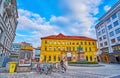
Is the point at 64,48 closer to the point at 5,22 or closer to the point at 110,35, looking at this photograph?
the point at 110,35

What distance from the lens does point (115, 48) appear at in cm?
3709

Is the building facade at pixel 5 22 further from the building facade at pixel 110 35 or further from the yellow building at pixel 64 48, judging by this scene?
the building facade at pixel 110 35

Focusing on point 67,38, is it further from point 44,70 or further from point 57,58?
point 44,70

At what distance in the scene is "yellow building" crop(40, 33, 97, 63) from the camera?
4553 cm

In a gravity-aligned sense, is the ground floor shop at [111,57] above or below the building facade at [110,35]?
below

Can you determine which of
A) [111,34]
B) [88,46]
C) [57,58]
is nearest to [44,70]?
[57,58]

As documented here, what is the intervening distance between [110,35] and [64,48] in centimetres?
2228

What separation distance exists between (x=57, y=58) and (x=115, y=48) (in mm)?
26124

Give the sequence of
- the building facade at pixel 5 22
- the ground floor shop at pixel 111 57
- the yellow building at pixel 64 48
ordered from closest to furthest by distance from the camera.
Result: the building facade at pixel 5 22 → the ground floor shop at pixel 111 57 → the yellow building at pixel 64 48

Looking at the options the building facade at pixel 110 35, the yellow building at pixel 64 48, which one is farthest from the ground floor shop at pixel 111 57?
the yellow building at pixel 64 48

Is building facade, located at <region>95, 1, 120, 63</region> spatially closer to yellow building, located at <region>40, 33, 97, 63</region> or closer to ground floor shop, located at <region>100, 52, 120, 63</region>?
ground floor shop, located at <region>100, 52, 120, 63</region>

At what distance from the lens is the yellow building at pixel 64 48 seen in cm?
4553

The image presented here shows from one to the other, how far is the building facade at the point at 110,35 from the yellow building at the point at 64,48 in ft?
17.7

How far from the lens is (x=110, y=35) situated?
4053cm
